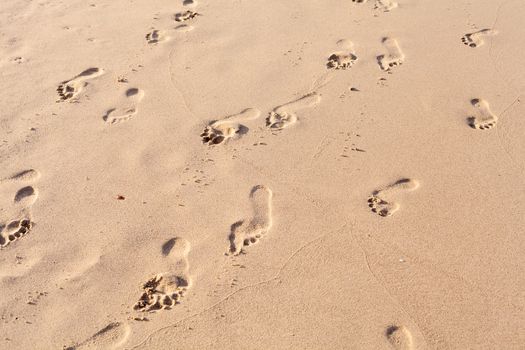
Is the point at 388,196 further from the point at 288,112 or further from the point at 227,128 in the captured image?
the point at 227,128

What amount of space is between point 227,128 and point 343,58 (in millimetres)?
1259

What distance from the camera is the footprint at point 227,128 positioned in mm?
3605

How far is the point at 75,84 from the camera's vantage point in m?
4.14

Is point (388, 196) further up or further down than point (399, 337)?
further up

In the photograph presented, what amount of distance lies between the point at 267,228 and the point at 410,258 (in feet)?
2.66

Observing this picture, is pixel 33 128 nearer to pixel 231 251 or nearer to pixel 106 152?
pixel 106 152

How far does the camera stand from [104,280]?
9.31 feet

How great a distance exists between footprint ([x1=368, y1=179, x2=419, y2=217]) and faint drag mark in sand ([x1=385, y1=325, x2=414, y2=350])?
73 cm

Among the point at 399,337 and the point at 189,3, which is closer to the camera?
the point at 399,337

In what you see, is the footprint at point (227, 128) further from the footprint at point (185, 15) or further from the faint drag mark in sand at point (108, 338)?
the footprint at point (185, 15)

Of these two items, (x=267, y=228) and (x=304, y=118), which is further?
(x=304, y=118)

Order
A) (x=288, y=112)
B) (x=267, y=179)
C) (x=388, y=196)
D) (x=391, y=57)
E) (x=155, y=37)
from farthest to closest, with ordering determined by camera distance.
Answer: (x=155, y=37), (x=391, y=57), (x=288, y=112), (x=267, y=179), (x=388, y=196)

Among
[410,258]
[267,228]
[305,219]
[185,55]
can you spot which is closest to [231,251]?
A: [267,228]

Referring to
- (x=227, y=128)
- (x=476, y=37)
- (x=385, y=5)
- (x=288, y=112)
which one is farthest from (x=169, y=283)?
(x=385, y=5)
